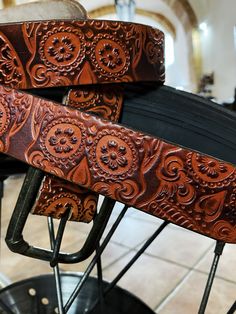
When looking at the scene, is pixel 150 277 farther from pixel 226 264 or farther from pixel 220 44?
pixel 220 44

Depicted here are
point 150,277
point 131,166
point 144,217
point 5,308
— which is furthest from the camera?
point 144,217

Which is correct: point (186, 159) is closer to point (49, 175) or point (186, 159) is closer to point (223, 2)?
point (49, 175)

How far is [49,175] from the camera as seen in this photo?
10.8 inches

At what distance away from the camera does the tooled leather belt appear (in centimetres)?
24

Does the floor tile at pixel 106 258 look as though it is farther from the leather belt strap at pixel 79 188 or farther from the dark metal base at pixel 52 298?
the leather belt strap at pixel 79 188

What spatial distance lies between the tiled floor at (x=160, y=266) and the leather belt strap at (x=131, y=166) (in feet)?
2.23

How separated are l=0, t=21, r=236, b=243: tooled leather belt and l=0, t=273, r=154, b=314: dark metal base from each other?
390 millimetres

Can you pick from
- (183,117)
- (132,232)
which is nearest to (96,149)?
(183,117)

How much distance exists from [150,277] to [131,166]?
85cm

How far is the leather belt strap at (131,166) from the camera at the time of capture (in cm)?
24

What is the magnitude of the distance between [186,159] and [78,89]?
0.11 meters

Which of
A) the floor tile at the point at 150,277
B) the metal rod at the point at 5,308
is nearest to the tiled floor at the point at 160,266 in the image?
the floor tile at the point at 150,277

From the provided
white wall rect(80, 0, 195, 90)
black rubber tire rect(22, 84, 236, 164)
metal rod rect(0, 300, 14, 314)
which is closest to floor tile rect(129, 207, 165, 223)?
white wall rect(80, 0, 195, 90)

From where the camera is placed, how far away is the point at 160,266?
41.7 inches
